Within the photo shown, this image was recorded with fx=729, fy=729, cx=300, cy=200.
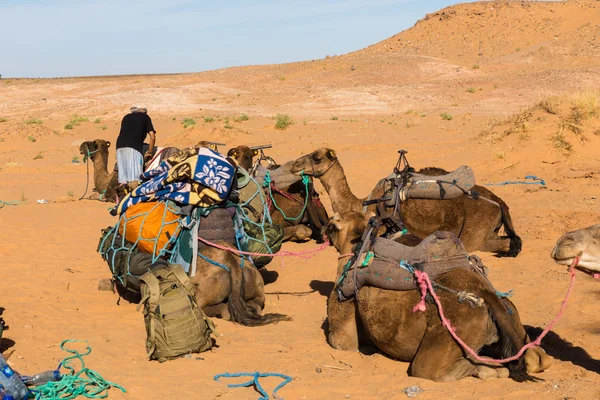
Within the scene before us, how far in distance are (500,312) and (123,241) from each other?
4424mm

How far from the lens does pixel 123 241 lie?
8.20m

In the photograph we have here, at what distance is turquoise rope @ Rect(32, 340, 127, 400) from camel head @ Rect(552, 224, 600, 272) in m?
3.61

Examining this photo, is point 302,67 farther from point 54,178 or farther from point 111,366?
point 111,366

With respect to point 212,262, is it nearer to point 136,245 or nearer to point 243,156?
point 136,245

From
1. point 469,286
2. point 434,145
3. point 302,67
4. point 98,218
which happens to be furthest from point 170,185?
point 302,67

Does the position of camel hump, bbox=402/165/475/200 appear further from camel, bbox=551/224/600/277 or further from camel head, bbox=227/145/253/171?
camel, bbox=551/224/600/277

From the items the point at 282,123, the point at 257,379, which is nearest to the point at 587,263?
the point at 257,379

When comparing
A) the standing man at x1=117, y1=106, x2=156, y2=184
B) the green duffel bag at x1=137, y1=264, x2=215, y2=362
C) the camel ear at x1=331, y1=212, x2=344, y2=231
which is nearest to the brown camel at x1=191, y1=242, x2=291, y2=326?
the green duffel bag at x1=137, y1=264, x2=215, y2=362

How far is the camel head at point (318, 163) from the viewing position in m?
10.0

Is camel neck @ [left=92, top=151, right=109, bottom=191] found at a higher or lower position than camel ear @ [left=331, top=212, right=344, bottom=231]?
lower

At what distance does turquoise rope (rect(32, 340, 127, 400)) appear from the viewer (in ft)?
18.5

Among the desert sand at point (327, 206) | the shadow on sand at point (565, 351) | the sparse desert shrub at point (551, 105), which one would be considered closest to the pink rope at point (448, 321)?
the desert sand at point (327, 206)

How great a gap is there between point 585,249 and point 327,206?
901 centimetres

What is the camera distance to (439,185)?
9.34 meters
